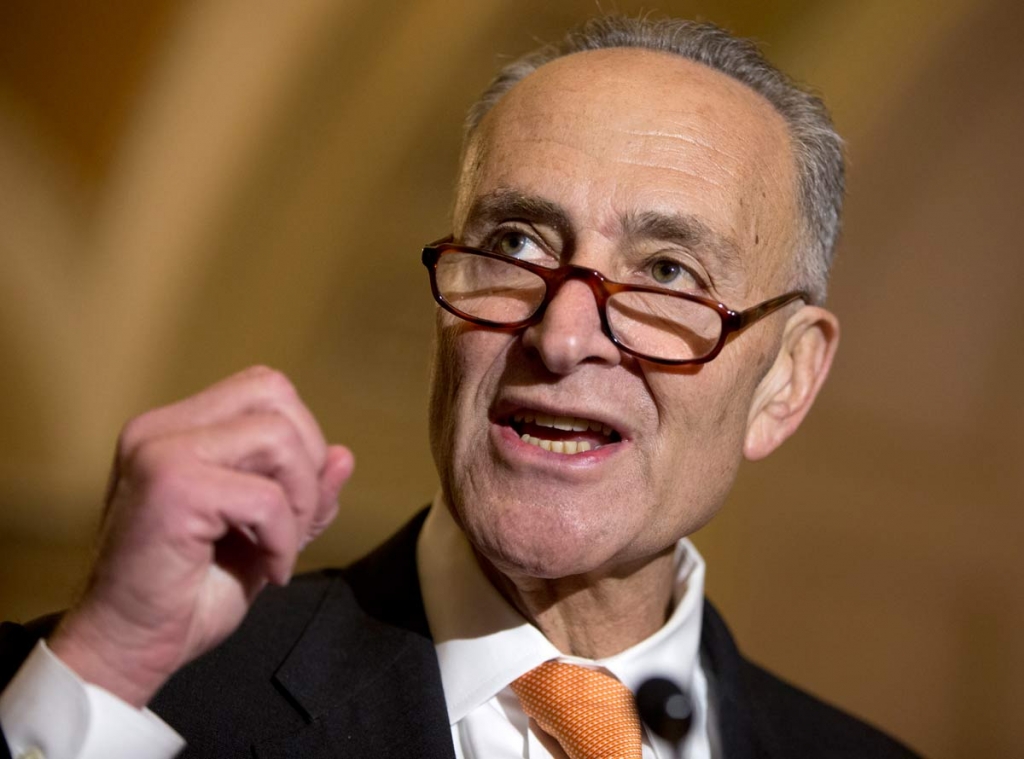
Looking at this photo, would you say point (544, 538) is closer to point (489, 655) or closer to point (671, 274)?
point (489, 655)

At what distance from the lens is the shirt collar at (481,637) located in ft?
6.98

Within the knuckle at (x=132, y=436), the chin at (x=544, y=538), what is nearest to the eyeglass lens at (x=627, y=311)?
the chin at (x=544, y=538)

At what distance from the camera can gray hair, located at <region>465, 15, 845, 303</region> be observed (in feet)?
7.80

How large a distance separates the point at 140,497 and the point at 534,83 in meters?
1.22

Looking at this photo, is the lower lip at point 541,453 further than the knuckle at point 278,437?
Yes

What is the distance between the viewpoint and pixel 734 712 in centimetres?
244

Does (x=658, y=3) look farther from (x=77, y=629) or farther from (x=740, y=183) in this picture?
(x=77, y=629)

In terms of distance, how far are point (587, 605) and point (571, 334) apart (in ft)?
1.97

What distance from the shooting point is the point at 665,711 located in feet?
7.17

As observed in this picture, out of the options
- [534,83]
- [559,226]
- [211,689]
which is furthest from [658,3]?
[211,689]

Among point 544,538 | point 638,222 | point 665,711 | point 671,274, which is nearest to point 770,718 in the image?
point 665,711

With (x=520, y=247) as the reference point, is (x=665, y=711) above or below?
below

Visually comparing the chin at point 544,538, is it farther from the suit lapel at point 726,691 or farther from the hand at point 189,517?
the suit lapel at point 726,691

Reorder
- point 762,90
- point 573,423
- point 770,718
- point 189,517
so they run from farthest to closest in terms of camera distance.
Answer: point 770,718 → point 762,90 → point 573,423 → point 189,517
